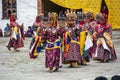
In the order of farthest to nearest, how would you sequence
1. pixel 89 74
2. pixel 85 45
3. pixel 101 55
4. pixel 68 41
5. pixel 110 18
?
1. pixel 110 18
2. pixel 101 55
3. pixel 85 45
4. pixel 68 41
5. pixel 89 74

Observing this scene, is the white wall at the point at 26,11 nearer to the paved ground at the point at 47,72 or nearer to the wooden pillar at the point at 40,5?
the wooden pillar at the point at 40,5

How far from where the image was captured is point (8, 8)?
1183 inches

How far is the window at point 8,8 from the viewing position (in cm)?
2991

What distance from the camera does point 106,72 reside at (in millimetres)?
10984

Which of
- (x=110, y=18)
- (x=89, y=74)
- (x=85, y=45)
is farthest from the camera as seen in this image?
(x=110, y=18)

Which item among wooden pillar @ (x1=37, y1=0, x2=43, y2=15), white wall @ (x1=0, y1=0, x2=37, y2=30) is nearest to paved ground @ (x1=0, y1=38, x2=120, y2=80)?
wooden pillar @ (x1=37, y1=0, x2=43, y2=15)

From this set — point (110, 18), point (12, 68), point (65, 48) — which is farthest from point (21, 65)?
point (110, 18)

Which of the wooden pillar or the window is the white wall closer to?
the wooden pillar

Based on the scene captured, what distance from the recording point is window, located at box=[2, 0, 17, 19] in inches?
1177

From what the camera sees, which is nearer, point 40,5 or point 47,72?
point 47,72

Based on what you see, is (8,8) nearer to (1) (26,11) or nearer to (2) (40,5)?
(1) (26,11)

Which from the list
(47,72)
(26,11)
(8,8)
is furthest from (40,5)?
(47,72)

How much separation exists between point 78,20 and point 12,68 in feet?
7.21

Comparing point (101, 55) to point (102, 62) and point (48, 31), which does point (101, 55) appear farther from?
point (48, 31)
